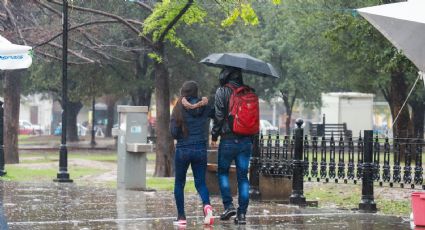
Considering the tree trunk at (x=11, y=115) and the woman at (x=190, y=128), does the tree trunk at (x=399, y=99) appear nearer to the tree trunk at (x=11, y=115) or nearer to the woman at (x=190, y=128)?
the tree trunk at (x=11, y=115)

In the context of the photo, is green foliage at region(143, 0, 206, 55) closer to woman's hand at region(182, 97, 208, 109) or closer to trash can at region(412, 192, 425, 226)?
woman's hand at region(182, 97, 208, 109)

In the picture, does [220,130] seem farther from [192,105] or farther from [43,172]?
[43,172]

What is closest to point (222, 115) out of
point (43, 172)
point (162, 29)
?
point (162, 29)

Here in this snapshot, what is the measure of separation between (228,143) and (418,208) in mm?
2643

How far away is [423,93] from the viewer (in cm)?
3947

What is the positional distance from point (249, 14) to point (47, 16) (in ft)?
62.6

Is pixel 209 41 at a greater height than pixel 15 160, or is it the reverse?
pixel 209 41

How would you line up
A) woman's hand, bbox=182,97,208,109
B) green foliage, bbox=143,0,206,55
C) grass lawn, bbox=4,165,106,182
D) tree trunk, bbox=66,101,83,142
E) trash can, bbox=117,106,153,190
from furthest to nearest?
1. tree trunk, bbox=66,101,83,142
2. grass lawn, bbox=4,165,106,182
3. green foliage, bbox=143,0,206,55
4. trash can, bbox=117,106,153,190
5. woman's hand, bbox=182,97,208,109

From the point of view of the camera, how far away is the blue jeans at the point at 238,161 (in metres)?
11.1

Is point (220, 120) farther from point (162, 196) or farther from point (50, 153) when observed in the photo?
point (50, 153)

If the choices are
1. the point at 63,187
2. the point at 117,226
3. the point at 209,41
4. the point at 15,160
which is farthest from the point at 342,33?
the point at 117,226

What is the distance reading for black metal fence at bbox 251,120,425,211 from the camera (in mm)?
14906

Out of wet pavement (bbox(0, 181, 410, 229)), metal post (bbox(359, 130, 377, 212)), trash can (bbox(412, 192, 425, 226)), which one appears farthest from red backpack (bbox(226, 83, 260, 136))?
metal post (bbox(359, 130, 377, 212))

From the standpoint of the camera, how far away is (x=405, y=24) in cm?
1211
